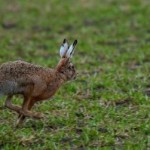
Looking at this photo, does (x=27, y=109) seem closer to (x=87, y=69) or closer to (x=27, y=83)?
(x=27, y=83)

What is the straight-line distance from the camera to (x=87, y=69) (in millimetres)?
9391

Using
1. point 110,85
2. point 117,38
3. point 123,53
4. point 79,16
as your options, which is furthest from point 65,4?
point 110,85

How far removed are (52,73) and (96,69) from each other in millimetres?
2408

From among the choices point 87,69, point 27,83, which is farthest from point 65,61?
point 87,69

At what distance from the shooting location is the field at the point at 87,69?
653cm

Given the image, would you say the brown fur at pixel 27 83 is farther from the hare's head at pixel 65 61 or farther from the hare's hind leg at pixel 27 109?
the hare's head at pixel 65 61

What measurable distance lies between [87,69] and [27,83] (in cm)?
283

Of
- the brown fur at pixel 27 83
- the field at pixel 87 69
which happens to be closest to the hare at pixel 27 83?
the brown fur at pixel 27 83

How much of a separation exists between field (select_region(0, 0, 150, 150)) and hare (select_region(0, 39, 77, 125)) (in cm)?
21

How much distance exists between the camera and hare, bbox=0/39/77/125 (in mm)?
6574

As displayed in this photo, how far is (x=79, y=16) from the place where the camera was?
12.9 meters

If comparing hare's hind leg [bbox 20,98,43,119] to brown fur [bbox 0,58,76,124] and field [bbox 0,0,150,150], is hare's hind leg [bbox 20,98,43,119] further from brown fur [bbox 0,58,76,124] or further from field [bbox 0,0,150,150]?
field [bbox 0,0,150,150]

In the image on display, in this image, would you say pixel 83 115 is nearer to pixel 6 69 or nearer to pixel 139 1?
pixel 6 69

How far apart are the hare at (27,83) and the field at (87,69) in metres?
0.21
